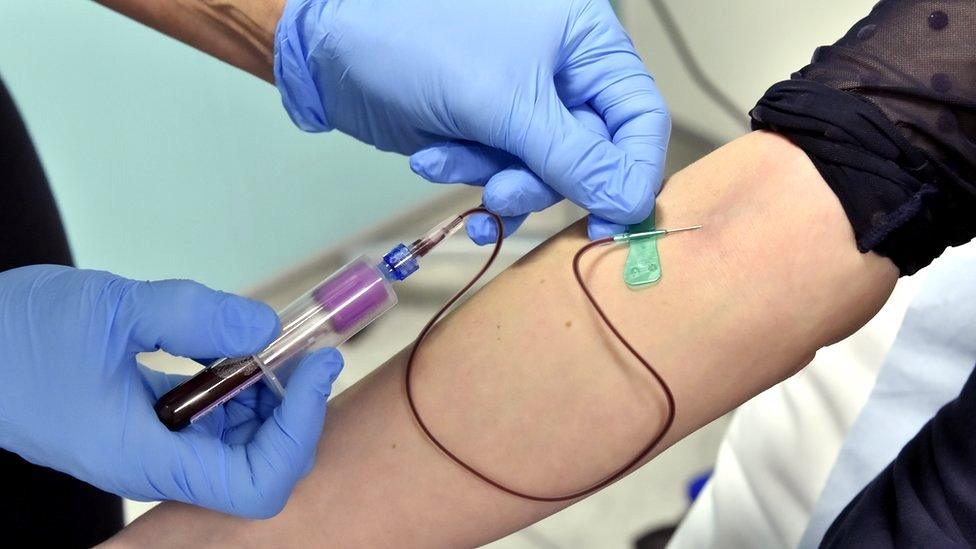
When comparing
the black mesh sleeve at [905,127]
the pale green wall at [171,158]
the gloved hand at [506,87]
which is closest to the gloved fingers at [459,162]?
the gloved hand at [506,87]

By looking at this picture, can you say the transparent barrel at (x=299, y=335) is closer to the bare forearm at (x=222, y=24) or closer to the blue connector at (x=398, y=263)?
the blue connector at (x=398, y=263)

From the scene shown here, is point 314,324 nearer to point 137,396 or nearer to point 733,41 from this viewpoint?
point 137,396

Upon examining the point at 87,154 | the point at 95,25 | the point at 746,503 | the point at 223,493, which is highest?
the point at 95,25

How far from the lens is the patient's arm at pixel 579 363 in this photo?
730 mm

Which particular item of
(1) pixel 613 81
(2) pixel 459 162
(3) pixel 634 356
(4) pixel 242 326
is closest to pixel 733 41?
(1) pixel 613 81

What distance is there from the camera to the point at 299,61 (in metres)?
0.95

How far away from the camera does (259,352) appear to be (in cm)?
80

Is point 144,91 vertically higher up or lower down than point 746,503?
higher up

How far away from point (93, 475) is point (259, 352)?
0.22 metres

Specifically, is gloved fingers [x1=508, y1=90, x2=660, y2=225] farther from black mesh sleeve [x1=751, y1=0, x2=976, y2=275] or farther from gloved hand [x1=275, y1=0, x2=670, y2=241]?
black mesh sleeve [x1=751, y1=0, x2=976, y2=275]

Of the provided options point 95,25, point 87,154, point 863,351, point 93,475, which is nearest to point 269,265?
point 87,154

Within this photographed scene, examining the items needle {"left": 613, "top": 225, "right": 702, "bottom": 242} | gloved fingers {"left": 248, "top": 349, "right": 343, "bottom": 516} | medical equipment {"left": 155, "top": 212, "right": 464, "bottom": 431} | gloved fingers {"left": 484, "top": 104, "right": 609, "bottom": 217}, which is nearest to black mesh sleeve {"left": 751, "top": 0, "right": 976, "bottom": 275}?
needle {"left": 613, "top": 225, "right": 702, "bottom": 242}

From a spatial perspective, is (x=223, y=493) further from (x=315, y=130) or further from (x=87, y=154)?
(x=87, y=154)

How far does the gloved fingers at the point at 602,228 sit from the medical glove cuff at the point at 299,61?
39cm
